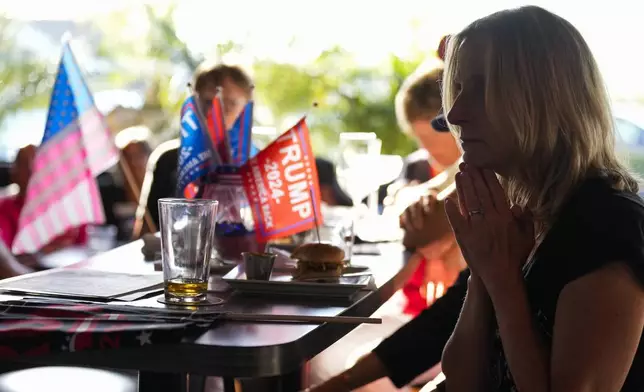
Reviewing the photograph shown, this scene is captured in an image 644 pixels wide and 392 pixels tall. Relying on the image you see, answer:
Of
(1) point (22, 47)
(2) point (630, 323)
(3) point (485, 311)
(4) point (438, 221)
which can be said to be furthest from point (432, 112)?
(1) point (22, 47)

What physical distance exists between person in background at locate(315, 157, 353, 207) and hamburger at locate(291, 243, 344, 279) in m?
2.96

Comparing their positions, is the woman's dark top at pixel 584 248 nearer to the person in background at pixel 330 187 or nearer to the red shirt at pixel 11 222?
the red shirt at pixel 11 222

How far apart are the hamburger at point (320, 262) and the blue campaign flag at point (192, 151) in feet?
1.58

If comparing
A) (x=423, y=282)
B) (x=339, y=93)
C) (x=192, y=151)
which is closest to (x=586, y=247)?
(x=192, y=151)

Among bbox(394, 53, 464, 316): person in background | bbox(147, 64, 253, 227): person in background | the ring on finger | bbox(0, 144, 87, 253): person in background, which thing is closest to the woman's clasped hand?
the ring on finger

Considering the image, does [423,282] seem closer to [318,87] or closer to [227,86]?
[227,86]

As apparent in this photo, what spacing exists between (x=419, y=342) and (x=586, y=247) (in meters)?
0.55

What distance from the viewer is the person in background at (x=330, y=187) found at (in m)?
4.70

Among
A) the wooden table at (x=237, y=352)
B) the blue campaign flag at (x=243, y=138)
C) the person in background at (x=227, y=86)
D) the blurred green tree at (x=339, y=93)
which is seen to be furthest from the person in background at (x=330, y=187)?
the wooden table at (x=237, y=352)

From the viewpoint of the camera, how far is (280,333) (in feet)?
4.06

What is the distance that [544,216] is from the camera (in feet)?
4.17

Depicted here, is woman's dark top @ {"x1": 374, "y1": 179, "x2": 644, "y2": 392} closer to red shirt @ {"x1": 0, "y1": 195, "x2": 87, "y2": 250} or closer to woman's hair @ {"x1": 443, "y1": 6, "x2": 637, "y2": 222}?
woman's hair @ {"x1": 443, "y1": 6, "x2": 637, "y2": 222}

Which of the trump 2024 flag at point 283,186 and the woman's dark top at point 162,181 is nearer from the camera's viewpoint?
the trump 2024 flag at point 283,186

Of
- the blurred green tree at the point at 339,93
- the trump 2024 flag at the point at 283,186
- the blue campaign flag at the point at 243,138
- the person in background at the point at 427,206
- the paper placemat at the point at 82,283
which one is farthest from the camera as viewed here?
the blurred green tree at the point at 339,93
